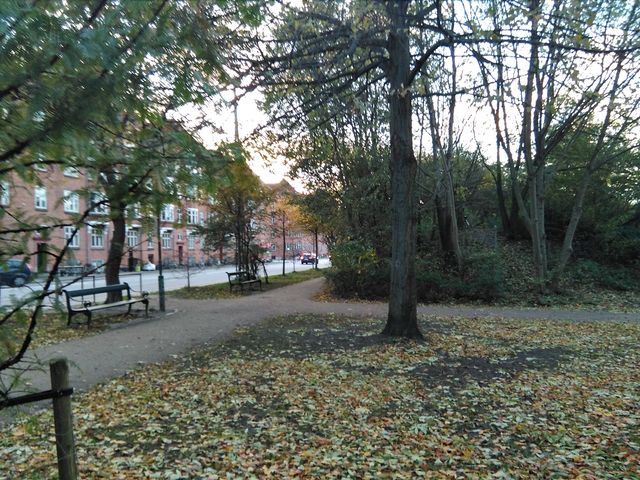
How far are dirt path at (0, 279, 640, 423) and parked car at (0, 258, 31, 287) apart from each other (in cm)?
223

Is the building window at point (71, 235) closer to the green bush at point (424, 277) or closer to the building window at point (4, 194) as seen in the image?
the building window at point (4, 194)

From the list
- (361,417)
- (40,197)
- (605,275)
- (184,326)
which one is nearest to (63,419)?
(40,197)

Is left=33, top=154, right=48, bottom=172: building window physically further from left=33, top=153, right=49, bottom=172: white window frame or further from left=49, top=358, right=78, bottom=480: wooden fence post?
left=49, top=358, right=78, bottom=480: wooden fence post

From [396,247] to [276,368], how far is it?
3.12 meters

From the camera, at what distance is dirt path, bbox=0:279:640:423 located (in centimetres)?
691

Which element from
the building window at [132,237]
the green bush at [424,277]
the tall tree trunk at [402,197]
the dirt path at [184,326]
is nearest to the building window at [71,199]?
the building window at [132,237]

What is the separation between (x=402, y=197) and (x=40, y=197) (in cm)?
679

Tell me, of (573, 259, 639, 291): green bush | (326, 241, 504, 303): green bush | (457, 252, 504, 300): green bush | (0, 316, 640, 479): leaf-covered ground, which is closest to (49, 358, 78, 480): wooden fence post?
(0, 316, 640, 479): leaf-covered ground

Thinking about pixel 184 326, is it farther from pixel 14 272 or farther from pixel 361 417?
pixel 14 272

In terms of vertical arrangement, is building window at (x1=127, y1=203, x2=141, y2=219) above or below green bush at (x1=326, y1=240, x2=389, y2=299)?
above

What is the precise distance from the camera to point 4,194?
1.79 metres

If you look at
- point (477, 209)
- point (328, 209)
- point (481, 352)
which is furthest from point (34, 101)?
point (477, 209)

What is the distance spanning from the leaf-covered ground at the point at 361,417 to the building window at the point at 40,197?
117cm

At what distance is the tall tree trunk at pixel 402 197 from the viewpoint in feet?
26.8
